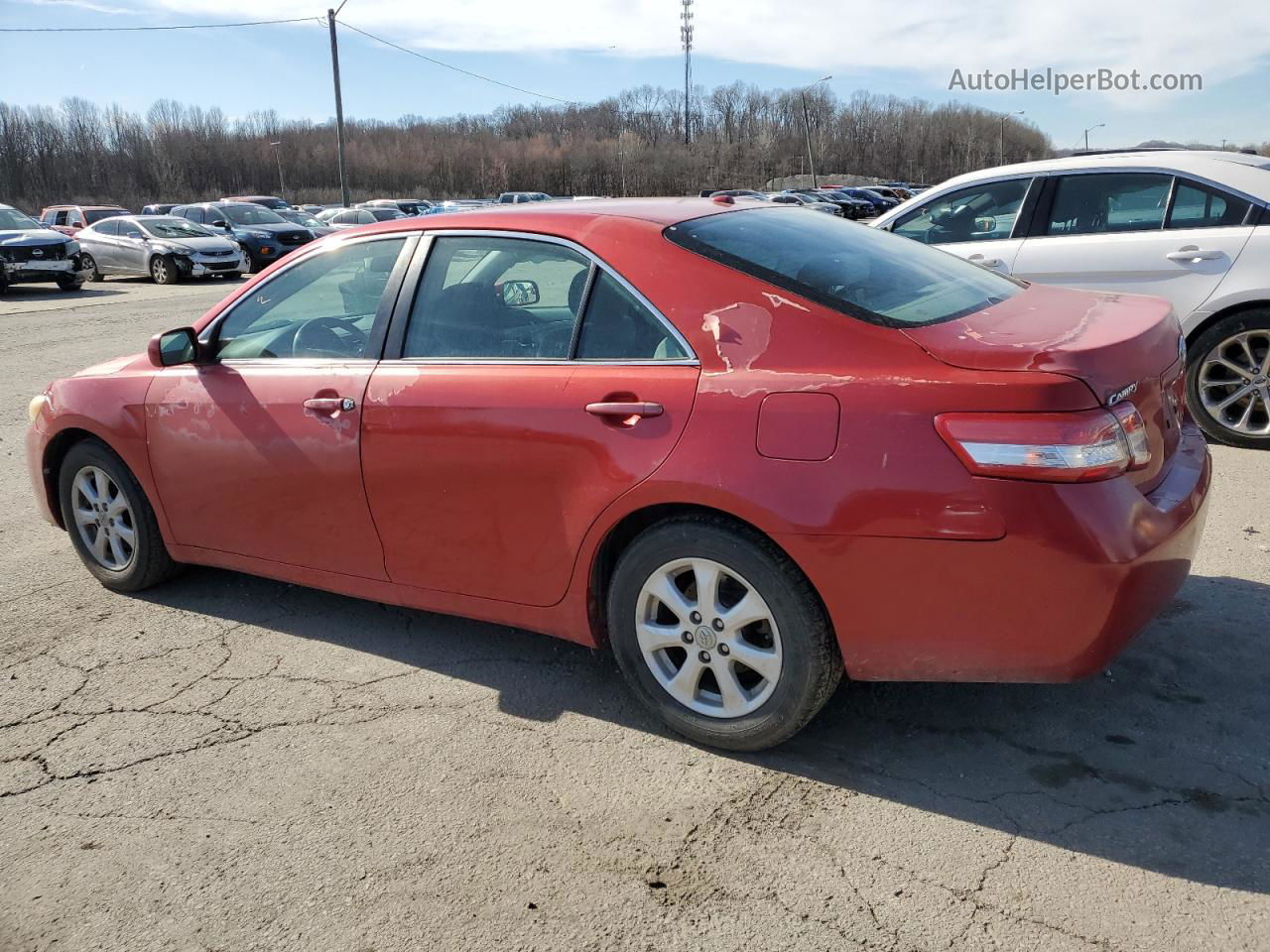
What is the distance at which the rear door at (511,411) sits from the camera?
2.98 m

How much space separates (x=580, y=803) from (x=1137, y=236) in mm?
5299

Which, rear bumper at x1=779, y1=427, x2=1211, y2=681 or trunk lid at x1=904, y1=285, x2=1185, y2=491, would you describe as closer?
rear bumper at x1=779, y1=427, x2=1211, y2=681

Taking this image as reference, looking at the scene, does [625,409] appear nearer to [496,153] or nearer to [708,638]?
[708,638]

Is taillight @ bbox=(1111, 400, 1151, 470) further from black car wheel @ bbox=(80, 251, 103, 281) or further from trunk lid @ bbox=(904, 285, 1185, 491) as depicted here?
black car wheel @ bbox=(80, 251, 103, 281)

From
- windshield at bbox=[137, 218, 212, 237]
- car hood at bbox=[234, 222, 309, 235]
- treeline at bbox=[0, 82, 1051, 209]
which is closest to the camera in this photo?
windshield at bbox=[137, 218, 212, 237]

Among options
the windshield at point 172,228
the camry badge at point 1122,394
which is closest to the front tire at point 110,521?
the camry badge at point 1122,394

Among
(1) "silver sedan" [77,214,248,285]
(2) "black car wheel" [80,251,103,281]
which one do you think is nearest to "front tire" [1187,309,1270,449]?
(1) "silver sedan" [77,214,248,285]

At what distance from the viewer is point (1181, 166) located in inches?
245

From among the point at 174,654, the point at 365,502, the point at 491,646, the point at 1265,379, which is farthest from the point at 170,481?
the point at 1265,379

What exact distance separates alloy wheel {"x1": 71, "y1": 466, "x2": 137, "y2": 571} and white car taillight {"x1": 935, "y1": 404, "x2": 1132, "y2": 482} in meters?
3.47

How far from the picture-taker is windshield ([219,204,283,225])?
89.5 feet

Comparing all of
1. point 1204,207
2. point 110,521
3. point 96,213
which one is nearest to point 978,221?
point 1204,207

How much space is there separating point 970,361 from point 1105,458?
1.32 feet

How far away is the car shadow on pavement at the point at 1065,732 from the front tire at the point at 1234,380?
2.31 meters
